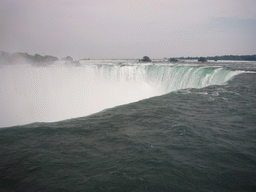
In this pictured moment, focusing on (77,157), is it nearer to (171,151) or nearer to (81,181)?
(81,181)

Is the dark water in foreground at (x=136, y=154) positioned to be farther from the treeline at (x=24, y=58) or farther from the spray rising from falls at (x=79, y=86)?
the treeline at (x=24, y=58)

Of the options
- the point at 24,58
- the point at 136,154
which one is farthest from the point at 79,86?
the point at 24,58

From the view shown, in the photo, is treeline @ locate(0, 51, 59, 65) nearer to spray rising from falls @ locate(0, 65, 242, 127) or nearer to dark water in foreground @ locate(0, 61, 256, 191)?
spray rising from falls @ locate(0, 65, 242, 127)

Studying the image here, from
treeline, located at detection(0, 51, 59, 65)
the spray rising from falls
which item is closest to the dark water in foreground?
the spray rising from falls

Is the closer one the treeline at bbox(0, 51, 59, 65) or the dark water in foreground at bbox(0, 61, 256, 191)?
the dark water in foreground at bbox(0, 61, 256, 191)

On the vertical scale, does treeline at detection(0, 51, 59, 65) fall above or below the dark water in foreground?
above

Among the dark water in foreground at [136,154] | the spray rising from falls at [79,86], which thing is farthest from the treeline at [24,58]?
the dark water in foreground at [136,154]

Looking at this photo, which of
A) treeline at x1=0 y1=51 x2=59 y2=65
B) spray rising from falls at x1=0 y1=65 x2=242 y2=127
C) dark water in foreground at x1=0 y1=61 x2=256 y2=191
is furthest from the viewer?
treeline at x1=0 y1=51 x2=59 y2=65
